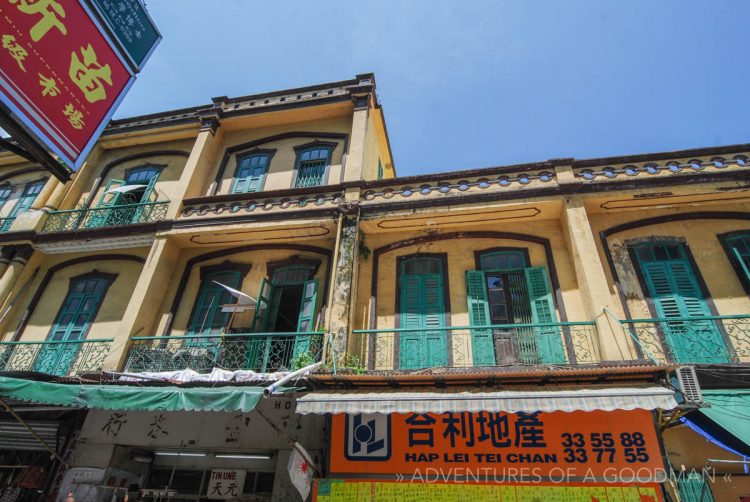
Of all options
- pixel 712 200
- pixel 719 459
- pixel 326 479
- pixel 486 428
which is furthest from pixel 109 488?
pixel 712 200

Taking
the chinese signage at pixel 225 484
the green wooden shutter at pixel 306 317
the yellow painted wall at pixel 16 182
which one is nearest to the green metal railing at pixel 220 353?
the green wooden shutter at pixel 306 317

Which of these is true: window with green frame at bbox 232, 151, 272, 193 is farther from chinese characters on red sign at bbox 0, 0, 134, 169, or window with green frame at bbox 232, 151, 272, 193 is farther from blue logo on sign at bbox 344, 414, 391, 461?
blue logo on sign at bbox 344, 414, 391, 461

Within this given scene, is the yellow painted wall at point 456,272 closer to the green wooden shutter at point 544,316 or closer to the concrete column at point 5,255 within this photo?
the green wooden shutter at point 544,316

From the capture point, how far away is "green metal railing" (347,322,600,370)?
7.33 m

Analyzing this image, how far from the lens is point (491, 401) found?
234 inches

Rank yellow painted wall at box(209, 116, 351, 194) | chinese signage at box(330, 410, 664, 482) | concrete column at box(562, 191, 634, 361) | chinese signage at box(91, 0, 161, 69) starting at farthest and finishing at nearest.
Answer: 1. yellow painted wall at box(209, 116, 351, 194)
2. concrete column at box(562, 191, 634, 361)
3. chinese signage at box(330, 410, 664, 482)
4. chinese signage at box(91, 0, 161, 69)

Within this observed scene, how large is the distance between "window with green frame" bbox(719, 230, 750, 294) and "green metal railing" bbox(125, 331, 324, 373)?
7.83m

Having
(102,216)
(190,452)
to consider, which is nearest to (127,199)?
(102,216)

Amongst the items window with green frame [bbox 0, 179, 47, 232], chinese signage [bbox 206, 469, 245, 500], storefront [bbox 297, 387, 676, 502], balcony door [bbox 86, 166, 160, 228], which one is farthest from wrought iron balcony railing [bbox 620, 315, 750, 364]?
window with green frame [bbox 0, 179, 47, 232]

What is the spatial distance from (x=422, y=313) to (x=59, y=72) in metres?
6.88

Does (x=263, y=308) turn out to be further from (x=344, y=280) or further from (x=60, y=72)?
(x=60, y=72)

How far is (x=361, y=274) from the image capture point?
934 centimetres

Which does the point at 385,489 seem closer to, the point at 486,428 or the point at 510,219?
the point at 486,428

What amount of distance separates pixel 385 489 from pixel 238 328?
183 inches
